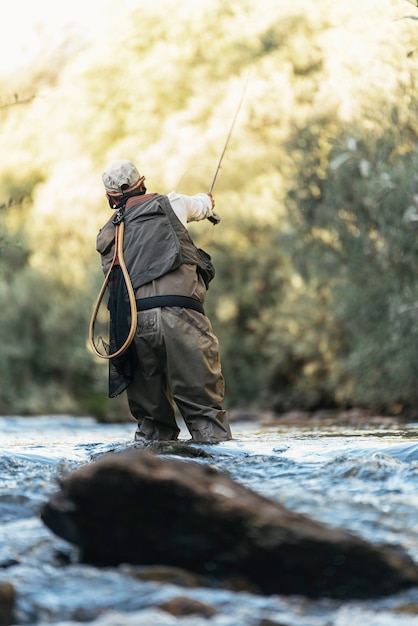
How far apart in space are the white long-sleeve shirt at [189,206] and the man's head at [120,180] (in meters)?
0.26

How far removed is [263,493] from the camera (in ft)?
16.9

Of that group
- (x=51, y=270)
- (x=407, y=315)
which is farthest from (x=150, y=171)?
(x=407, y=315)

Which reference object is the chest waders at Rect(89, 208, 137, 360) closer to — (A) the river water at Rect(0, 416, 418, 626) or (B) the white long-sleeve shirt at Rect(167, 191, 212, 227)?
(B) the white long-sleeve shirt at Rect(167, 191, 212, 227)

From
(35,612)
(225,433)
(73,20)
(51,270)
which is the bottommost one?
(35,612)

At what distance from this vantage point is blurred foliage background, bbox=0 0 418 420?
51.6ft

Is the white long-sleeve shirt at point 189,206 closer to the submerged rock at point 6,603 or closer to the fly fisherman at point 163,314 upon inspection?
the fly fisherman at point 163,314

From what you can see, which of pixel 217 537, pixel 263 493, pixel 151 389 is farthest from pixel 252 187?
pixel 217 537

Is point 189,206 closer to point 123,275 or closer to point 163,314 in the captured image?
point 123,275

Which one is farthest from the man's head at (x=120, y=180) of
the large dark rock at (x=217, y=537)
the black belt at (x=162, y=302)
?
the large dark rock at (x=217, y=537)

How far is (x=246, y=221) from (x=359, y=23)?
662cm

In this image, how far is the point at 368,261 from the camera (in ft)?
54.0

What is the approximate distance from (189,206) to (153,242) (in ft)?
1.08

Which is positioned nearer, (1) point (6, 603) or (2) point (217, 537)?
(1) point (6, 603)

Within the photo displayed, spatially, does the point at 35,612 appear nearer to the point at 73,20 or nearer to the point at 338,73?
the point at 338,73
